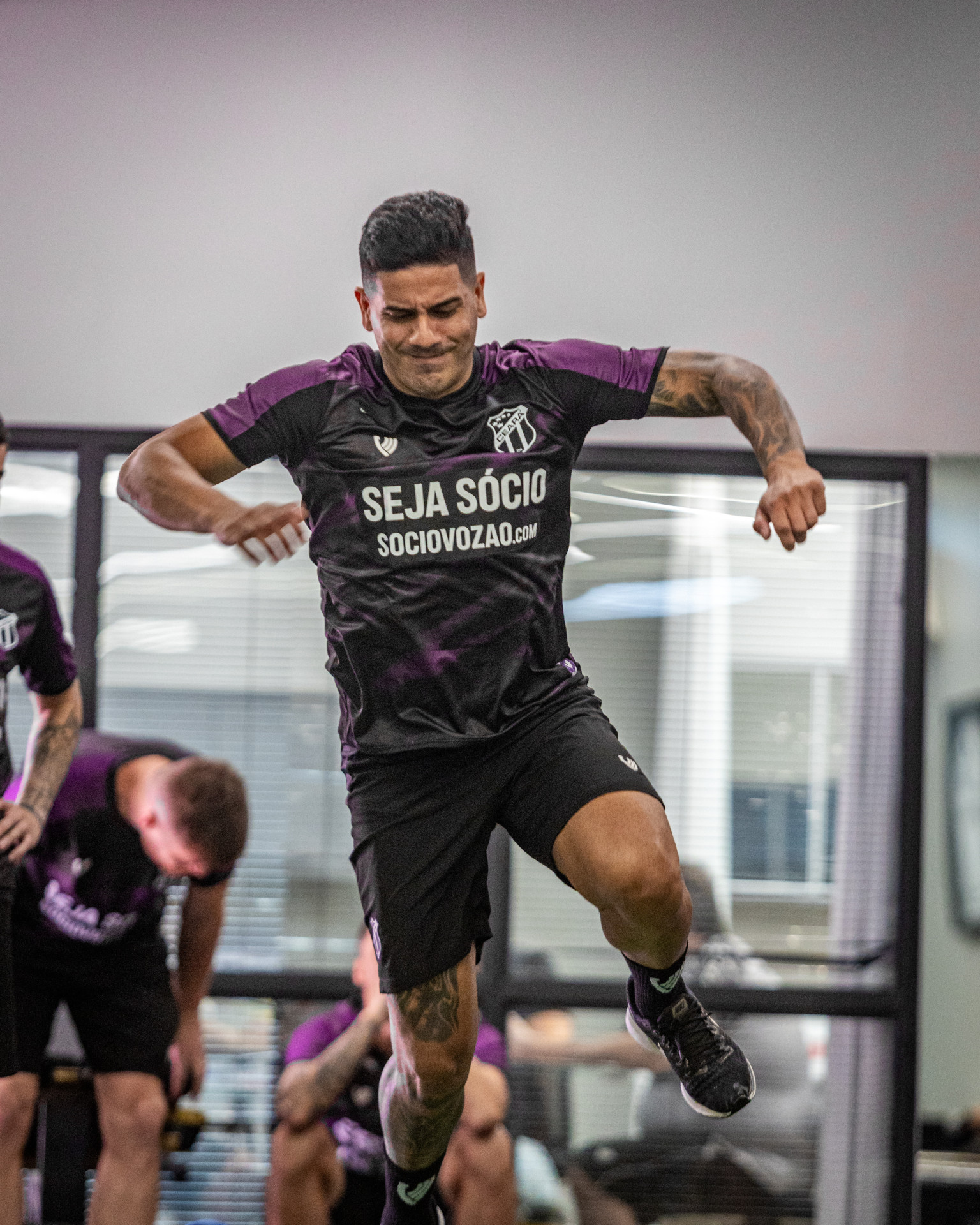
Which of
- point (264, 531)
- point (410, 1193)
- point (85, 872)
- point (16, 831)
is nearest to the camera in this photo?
point (264, 531)

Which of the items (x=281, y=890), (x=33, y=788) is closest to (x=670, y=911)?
(x=33, y=788)

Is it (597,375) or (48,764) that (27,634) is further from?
(597,375)

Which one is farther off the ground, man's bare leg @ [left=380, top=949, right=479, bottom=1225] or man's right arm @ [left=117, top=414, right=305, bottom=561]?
man's right arm @ [left=117, top=414, right=305, bottom=561]

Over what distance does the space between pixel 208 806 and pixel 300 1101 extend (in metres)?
0.88

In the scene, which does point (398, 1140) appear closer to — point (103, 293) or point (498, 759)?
point (498, 759)

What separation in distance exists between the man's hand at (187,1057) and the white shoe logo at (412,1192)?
1.21 metres

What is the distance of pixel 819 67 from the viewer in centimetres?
351

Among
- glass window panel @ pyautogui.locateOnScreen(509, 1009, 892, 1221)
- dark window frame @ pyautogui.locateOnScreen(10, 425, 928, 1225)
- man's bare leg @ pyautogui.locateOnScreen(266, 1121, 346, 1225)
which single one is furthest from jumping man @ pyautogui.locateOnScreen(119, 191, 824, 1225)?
glass window panel @ pyautogui.locateOnScreen(509, 1009, 892, 1221)

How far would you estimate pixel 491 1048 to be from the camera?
319cm

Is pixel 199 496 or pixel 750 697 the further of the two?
pixel 750 697

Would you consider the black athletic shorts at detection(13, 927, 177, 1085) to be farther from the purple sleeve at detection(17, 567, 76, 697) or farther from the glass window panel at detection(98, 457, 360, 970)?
the purple sleeve at detection(17, 567, 76, 697)

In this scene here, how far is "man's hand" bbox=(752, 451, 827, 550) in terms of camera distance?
1621 millimetres

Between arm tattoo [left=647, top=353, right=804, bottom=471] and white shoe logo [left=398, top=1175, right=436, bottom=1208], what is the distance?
1.26 m

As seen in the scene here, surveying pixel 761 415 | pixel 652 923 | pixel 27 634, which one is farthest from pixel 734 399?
pixel 27 634
